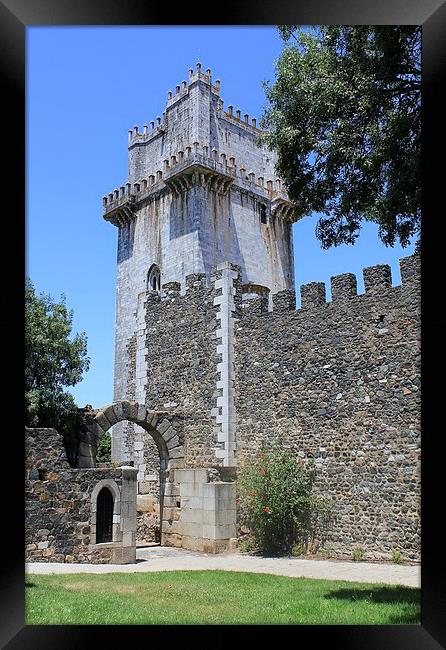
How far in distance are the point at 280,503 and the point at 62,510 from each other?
4.35 m

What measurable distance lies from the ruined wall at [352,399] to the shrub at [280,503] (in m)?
0.36

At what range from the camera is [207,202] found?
3050cm

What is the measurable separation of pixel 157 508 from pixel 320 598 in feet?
31.1

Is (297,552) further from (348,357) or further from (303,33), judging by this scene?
(303,33)

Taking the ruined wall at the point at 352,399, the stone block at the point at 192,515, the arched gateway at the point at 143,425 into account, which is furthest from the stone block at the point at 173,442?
the ruined wall at the point at 352,399

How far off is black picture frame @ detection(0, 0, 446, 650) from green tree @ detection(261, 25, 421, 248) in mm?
2878

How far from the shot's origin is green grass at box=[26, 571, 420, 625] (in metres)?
7.48

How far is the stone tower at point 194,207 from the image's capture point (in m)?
30.5

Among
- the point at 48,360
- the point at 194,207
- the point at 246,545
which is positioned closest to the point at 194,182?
the point at 194,207

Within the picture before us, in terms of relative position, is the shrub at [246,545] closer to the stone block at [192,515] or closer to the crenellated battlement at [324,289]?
the stone block at [192,515]
